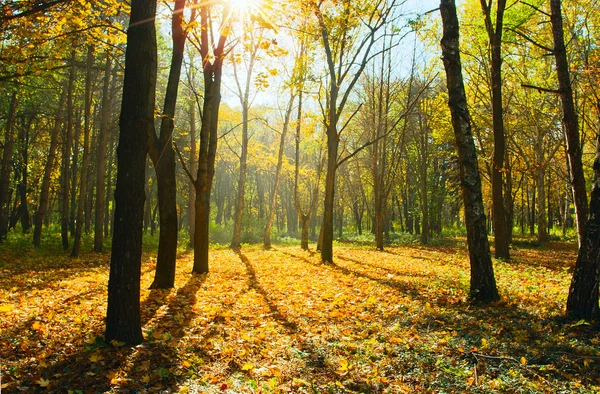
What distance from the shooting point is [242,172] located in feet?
68.8

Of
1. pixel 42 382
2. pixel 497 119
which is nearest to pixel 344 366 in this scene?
pixel 42 382

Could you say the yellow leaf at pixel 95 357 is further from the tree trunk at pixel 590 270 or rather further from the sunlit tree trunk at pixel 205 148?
the tree trunk at pixel 590 270

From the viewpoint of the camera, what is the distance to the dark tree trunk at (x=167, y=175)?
308 inches

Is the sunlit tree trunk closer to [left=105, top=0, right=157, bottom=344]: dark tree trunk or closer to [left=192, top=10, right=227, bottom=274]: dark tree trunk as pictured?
[left=192, top=10, right=227, bottom=274]: dark tree trunk

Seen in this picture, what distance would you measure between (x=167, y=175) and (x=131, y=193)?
3.56 m

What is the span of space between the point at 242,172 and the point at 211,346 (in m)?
16.7

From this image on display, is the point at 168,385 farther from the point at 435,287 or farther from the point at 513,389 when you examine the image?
the point at 435,287

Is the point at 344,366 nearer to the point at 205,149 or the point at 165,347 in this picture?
the point at 165,347

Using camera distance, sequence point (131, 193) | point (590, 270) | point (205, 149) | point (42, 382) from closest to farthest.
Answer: point (42, 382) → point (131, 193) → point (590, 270) → point (205, 149)

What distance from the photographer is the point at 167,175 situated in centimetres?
792

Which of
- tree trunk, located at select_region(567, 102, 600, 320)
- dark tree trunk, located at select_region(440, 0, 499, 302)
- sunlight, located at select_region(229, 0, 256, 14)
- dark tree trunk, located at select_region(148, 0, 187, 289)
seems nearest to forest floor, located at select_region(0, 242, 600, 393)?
tree trunk, located at select_region(567, 102, 600, 320)

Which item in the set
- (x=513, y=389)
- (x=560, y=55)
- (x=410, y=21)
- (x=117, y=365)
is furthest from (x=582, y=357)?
(x=410, y=21)

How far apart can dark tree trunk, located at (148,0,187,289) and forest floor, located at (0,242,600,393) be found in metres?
0.68

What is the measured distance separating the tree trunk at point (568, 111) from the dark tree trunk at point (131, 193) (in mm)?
7607
